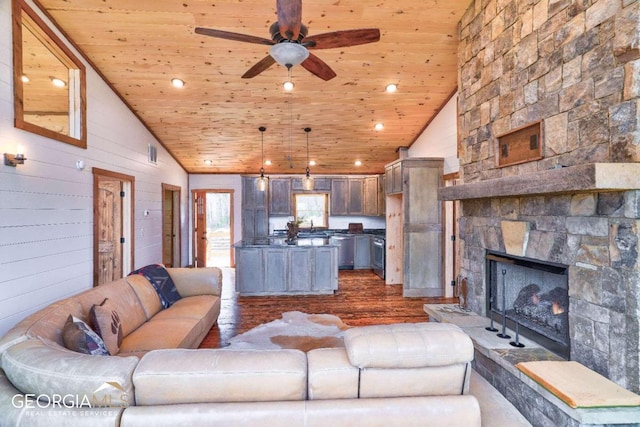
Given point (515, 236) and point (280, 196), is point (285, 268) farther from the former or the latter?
point (515, 236)

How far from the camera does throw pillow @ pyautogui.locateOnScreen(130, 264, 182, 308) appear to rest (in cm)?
Answer: 378

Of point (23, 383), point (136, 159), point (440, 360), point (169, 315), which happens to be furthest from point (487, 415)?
point (136, 159)

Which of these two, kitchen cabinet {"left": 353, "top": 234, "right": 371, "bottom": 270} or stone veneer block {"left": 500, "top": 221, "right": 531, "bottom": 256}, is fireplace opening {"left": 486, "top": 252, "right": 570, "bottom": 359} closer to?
stone veneer block {"left": 500, "top": 221, "right": 531, "bottom": 256}

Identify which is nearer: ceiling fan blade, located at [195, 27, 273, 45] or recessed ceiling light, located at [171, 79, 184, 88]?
ceiling fan blade, located at [195, 27, 273, 45]

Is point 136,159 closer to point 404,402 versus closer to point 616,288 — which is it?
point 404,402

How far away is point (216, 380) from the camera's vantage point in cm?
143

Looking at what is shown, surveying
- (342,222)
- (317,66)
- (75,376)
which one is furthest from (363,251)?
(75,376)

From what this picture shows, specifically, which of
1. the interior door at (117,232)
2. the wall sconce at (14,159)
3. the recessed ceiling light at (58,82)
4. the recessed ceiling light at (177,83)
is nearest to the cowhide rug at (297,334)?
the interior door at (117,232)

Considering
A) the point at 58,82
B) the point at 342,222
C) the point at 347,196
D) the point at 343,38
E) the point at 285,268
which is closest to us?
the point at 343,38

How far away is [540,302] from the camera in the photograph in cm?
293

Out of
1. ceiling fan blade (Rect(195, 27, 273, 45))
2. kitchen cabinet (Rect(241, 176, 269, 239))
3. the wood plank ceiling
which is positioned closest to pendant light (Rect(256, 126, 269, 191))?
the wood plank ceiling

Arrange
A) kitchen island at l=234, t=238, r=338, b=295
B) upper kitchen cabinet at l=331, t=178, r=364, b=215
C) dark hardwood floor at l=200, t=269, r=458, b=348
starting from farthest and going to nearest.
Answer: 1. upper kitchen cabinet at l=331, t=178, r=364, b=215
2. kitchen island at l=234, t=238, r=338, b=295
3. dark hardwood floor at l=200, t=269, r=458, b=348

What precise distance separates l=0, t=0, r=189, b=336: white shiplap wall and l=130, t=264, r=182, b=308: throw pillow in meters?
0.80

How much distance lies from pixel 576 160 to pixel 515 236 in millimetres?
825
